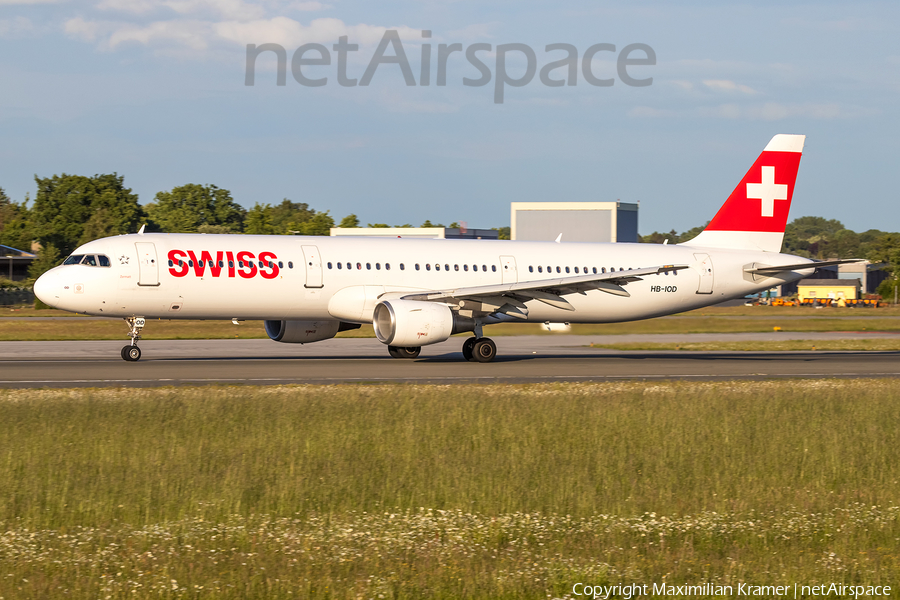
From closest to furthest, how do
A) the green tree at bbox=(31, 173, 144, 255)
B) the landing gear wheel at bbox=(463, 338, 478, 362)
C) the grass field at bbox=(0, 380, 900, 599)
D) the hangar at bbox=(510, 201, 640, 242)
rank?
the grass field at bbox=(0, 380, 900, 599)
the landing gear wheel at bbox=(463, 338, 478, 362)
the hangar at bbox=(510, 201, 640, 242)
the green tree at bbox=(31, 173, 144, 255)

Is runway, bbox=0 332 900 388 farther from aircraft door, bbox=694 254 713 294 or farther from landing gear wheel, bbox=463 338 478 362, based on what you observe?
aircraft door, bbox=694 254 713 294

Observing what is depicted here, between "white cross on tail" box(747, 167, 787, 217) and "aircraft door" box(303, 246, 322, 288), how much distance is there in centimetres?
1605

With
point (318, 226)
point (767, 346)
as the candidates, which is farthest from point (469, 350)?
point (318, 226)

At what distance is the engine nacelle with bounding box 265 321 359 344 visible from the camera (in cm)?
2923

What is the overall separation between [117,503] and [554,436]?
5.98 metres

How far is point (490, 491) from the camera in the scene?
947cm

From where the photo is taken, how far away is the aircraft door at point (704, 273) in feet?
106

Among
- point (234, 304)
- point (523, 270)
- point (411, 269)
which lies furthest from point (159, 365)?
point (523, 270)

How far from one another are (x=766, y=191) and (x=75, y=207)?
9544cm

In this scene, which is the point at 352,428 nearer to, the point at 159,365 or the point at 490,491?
the point at 490,491

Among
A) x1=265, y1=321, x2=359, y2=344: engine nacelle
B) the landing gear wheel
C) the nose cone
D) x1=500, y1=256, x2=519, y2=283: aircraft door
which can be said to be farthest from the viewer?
x1=500, y1=256, x2=519, y2=283: aircraft door

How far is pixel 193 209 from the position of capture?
436ft

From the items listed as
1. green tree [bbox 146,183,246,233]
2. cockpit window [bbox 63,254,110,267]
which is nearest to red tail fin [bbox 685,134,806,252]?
cockpit window [bbox 63,254,110,267]

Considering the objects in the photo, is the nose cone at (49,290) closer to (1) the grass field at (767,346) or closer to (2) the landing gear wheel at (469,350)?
(2) the landing gear wheel at (469,350)
